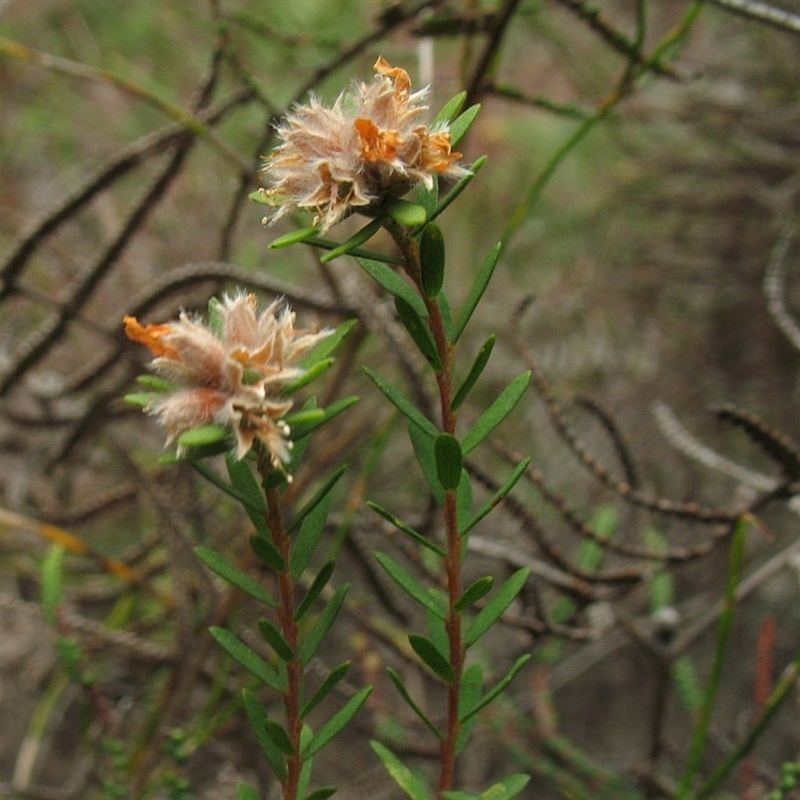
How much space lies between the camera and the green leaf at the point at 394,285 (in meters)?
0.22

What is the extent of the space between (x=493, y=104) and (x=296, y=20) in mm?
488

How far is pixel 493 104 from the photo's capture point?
1299 mm

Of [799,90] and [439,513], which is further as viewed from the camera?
[799,90]

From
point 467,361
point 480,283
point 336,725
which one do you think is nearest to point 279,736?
point 336,725

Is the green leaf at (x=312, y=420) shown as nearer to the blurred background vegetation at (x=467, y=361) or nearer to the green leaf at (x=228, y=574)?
the green leaf at (x=228, y=574)

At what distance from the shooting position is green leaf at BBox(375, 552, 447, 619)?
25cm

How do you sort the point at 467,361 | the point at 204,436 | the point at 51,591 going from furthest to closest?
the point at 467,361 < the point at 51,591 < the point at 204,436

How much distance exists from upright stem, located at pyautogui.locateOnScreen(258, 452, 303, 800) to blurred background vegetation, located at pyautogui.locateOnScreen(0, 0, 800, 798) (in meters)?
0.17

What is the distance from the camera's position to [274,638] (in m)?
0.23

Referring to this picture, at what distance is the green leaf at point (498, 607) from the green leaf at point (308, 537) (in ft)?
0.15

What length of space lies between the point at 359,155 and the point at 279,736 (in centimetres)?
14

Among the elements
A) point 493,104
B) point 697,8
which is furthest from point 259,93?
point 493,104

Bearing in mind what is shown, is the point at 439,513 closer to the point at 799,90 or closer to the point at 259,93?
the point at 259,93

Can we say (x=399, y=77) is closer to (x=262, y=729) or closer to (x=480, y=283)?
(x=480, y=283)
